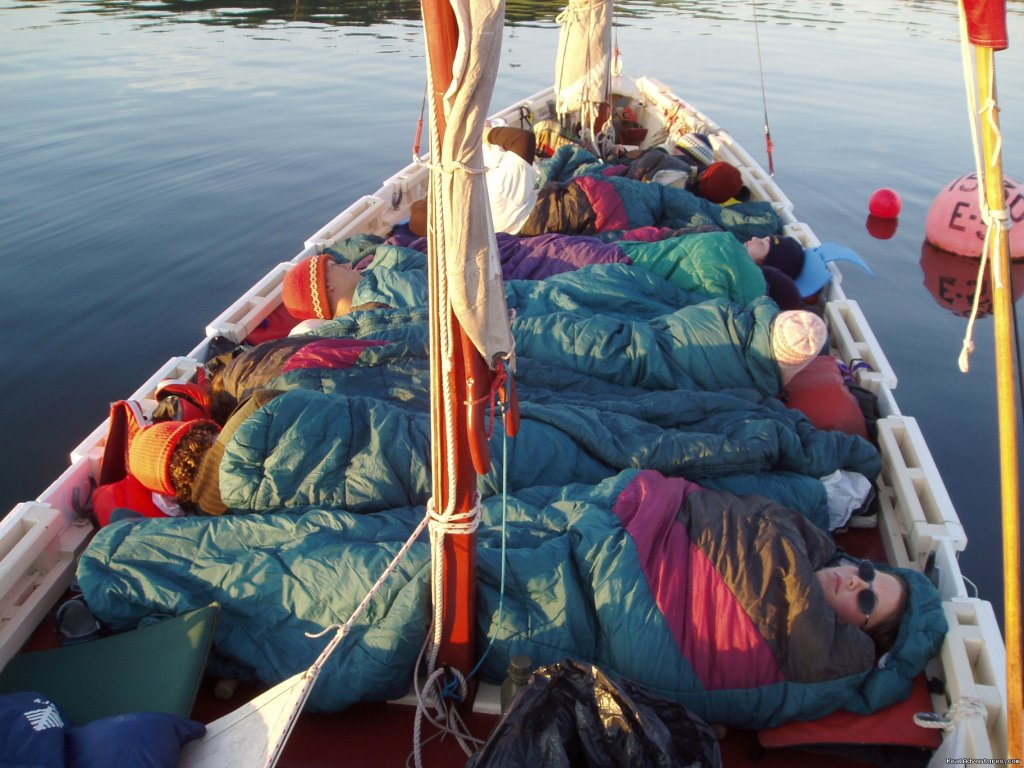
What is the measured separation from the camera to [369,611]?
2.13 meters

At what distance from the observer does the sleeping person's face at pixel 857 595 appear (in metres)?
2.18

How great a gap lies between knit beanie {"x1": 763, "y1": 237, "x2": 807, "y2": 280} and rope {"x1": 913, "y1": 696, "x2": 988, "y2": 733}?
322 centimetres

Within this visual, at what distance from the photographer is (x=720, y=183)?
6.19m

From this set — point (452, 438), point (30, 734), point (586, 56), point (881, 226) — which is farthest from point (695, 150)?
point (30, 734)

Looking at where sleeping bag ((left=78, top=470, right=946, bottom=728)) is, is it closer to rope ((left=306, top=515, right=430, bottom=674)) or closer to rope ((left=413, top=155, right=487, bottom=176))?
rope ((left=306, top=515, right=430, bottom=674))

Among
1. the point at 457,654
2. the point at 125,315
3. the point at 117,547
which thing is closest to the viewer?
the point at 457,654

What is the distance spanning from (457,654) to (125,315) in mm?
5374

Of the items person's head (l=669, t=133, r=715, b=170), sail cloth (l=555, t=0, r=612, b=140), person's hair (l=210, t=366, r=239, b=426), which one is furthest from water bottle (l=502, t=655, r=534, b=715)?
sail cloth (l=555, t=0, r=612, b=140)

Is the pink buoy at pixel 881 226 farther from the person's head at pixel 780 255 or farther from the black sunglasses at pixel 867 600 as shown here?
the black sunglasses at pixel 867 600

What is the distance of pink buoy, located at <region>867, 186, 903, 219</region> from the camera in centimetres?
884

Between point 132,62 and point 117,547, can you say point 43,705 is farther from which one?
point 132,62

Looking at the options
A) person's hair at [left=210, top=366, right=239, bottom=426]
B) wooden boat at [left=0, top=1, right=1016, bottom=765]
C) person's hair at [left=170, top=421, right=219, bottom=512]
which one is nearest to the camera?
wooden boat at [left=0, top=1, right=1016, bottom=765]

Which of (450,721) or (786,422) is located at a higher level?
(786,422)

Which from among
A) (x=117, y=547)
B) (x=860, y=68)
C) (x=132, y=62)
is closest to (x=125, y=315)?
(x=117, y=547)
